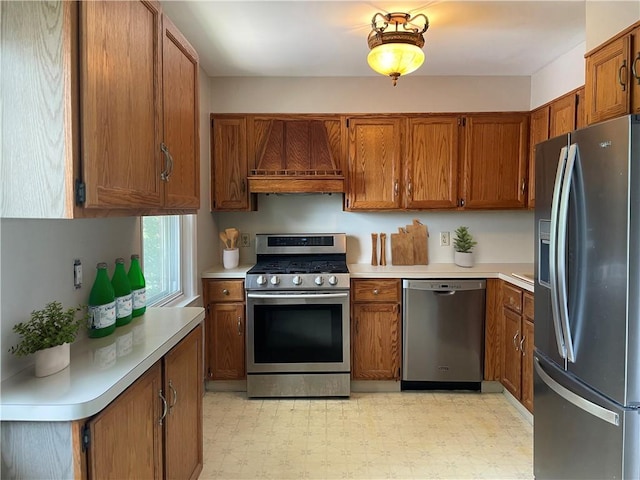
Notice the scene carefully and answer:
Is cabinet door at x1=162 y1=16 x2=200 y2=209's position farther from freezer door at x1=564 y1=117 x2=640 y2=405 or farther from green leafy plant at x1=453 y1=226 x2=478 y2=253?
green leafy plant at x1=453 y1=226 x2=478 y2=253

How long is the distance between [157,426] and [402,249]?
2.44m

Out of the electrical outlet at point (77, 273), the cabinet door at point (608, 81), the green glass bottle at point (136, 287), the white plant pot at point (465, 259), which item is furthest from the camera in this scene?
the white plant pot at point (465, 259)

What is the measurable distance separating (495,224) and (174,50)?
9.52 feet

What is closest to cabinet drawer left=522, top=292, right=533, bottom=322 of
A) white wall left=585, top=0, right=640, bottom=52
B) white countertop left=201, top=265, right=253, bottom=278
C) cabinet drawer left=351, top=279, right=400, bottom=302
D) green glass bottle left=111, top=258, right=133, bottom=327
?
cabinet drawer left=351, top=279, right=400, bottom=302

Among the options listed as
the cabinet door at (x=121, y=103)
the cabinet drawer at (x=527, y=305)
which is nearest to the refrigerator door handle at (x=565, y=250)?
the cabinet drawer at (x=527, y=305)

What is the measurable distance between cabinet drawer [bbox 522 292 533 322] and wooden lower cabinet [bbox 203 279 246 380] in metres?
1.95

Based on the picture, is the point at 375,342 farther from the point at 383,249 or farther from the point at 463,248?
the point at 463,248

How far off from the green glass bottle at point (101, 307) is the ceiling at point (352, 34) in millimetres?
1489

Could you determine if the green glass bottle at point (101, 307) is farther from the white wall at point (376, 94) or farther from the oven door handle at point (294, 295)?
the white wall at point (376, 94)

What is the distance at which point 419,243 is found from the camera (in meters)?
3.46

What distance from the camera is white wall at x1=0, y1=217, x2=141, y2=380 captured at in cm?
118

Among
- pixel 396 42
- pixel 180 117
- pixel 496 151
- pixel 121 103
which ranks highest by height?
pixel 396 42

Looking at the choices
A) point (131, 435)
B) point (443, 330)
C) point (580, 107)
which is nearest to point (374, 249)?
point (443, 330)

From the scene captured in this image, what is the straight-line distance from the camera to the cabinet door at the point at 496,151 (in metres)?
3.21
